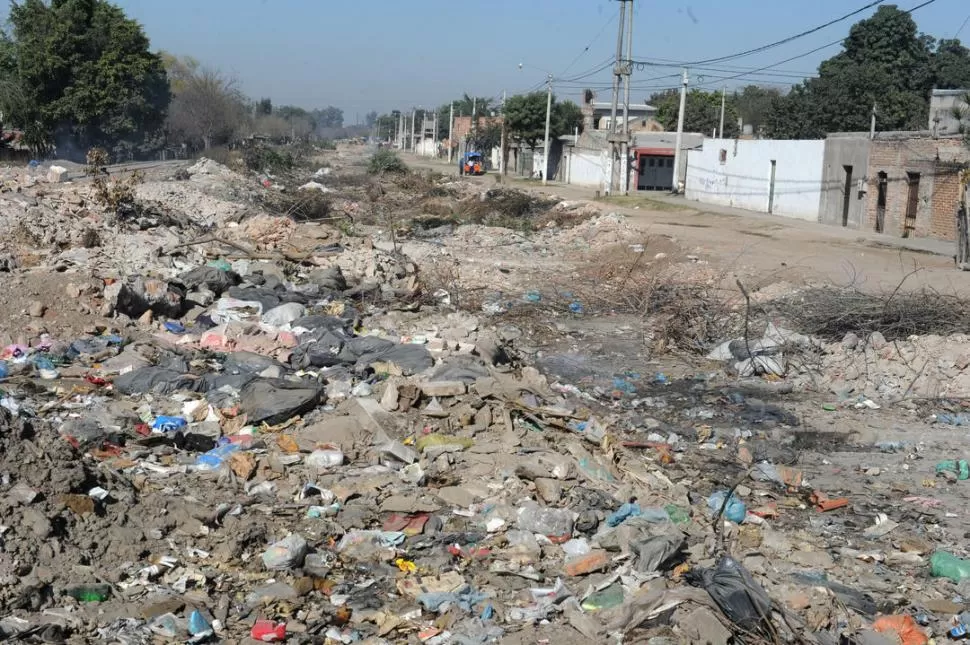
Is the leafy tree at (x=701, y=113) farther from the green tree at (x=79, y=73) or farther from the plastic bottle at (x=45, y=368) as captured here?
the plastic bottle at (x=45, y=368)

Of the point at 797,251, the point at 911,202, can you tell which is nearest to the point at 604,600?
the point at 797,251

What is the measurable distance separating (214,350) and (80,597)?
573 cm

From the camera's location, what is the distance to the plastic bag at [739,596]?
16.1ft

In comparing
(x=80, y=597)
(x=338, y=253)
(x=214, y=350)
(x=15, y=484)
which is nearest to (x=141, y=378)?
(x=214, y=350)

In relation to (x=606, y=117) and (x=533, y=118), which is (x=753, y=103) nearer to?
(x=606, y=117)

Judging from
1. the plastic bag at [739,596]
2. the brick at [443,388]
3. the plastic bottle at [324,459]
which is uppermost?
the brick at [443,388]

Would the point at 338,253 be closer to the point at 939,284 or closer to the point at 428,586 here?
the point at 939,284

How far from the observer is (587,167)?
5072cm

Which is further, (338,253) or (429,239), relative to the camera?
(429,239)

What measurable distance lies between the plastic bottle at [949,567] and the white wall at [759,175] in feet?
78.5

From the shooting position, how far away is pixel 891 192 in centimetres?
2453

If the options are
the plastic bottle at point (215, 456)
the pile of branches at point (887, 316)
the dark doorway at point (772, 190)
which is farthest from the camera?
the dark doorway at point (772, 190)

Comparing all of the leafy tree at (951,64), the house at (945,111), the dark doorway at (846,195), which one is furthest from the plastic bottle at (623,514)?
the leafy tree at (951,64)

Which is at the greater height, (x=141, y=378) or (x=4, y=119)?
(x=4, y=119)
